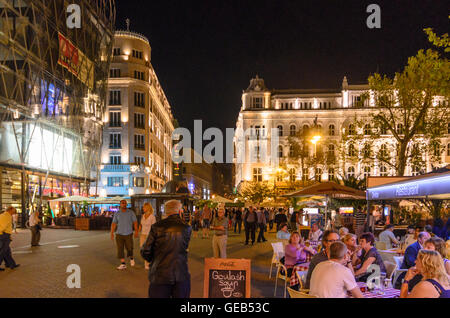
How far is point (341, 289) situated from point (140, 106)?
56.1m

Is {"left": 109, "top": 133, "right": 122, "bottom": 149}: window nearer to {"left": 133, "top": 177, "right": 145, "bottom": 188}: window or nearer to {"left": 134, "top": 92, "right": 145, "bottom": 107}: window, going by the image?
{"left": 133, "top": 177, "right": 145, "bottom": 188}: window

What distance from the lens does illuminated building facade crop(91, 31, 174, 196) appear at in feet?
181

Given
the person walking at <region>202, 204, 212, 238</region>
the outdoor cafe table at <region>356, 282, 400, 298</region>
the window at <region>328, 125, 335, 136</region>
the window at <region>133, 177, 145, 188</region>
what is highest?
the window at <region>328, 125, 335, 136</region>

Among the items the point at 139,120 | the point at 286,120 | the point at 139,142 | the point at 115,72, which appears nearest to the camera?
the point at 139,142

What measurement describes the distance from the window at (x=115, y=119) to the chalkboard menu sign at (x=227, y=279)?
175 ft

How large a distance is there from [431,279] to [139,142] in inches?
2167

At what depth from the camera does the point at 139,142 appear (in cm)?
5700

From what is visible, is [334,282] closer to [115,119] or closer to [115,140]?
[115,140]

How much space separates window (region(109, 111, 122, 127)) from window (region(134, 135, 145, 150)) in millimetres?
3089

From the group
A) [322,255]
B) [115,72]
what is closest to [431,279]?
[322,255]

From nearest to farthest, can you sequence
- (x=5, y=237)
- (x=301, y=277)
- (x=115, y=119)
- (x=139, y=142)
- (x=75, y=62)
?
(x=301, y=277) < (x=5, y=237) < (x=75, y=62) < (x=115, y=119) < (x=139, y=142)

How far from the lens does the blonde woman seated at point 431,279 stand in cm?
386

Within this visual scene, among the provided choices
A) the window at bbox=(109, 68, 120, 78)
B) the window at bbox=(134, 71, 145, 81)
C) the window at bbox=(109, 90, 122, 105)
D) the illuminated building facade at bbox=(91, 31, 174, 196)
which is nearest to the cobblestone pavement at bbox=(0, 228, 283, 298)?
the illuminated building facade at bbox=(91, 31, 174, 196)
